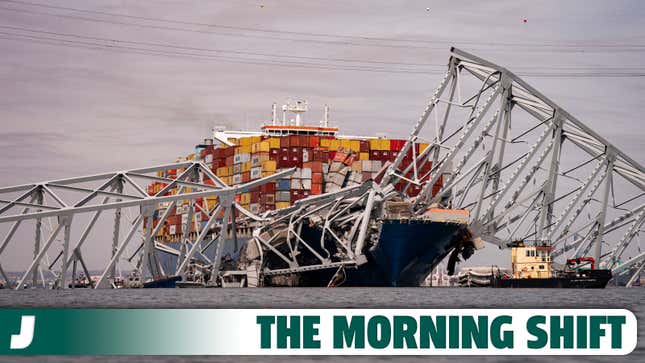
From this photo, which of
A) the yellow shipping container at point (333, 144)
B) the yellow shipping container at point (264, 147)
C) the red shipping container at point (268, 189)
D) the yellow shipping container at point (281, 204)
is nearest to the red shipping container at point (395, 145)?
the yellow shipping container at point (333, 144)

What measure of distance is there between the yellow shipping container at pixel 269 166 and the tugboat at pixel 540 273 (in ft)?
143

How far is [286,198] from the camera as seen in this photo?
122m

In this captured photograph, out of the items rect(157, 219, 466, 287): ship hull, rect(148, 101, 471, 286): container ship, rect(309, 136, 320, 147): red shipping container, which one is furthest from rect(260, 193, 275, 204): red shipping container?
rect(157, 219, 466, 287): ship hull

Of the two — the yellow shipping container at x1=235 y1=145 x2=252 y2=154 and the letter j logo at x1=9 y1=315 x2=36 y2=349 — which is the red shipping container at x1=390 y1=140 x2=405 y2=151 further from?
the letter j logo at x1=9 y1=315 x2=36 y2=349

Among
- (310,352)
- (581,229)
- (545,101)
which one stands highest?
(545,101)

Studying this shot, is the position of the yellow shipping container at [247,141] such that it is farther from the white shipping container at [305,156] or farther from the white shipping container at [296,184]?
the white shipping container at [296,184]

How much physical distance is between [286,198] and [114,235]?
38.3 meters

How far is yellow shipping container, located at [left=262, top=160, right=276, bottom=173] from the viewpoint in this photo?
126 metres

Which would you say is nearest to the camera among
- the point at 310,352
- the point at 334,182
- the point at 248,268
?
the point at 310,352

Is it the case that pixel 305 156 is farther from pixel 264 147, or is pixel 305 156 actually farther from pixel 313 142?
pixel 264 147

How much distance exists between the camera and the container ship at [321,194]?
3541 inches

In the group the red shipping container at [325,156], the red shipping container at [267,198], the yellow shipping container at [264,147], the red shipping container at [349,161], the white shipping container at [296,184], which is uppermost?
the yellow shipping container at [264,147]

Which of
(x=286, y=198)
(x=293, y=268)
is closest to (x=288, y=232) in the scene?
(x=293, y=268)

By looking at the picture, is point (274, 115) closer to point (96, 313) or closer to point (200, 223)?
point (200, 223)
